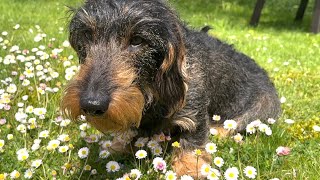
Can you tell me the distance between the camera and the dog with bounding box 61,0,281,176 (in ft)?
9.80

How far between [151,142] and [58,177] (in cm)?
85

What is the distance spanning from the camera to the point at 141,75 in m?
3.44

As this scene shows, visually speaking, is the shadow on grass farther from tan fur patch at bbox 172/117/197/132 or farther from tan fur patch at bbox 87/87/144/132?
tan fur patch at bbox 87/87/144/132

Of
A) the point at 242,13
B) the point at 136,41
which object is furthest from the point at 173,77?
the point at 242,13

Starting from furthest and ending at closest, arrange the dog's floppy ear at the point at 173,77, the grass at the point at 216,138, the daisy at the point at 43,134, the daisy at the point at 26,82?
the daisy at the point at 26,82 < the daisy at the point at 43,134 < the grass at the point at 216,138 < the dog's floppy ear at the point at 173,77

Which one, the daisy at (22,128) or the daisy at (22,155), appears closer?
the daisy at (22,155)

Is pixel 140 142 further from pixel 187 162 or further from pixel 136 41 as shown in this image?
pixel 136 41

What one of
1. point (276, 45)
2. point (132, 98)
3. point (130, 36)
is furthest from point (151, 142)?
point (276, 45)

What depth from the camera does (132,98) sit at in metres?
3.14

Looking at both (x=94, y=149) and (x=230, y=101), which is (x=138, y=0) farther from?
(x=230, y=101)

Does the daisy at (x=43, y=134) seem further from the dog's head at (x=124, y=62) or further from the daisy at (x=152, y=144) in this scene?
the daisy at (x=152, y=144)

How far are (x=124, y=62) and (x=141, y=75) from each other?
229 mm

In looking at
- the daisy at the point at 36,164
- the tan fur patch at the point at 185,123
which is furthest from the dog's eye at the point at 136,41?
the daisy at the point at 36,164

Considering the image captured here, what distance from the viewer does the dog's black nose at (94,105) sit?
9.23 feet
